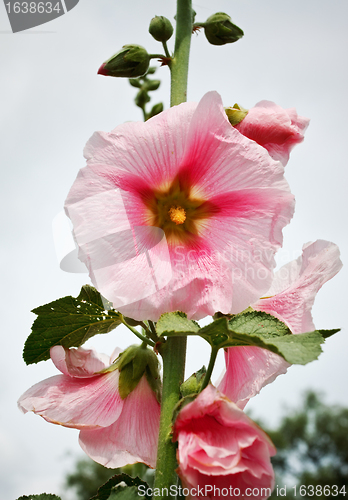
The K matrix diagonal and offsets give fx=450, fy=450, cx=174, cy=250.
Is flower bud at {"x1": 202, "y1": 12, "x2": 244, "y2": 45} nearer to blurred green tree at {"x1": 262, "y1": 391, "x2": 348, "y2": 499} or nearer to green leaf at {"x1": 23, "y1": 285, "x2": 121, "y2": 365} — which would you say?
green leaf at {"x1": 23, "y1": 285, "x2": 121, "y2": 365}

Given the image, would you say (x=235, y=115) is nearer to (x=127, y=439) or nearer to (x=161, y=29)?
(x=161, y=29)

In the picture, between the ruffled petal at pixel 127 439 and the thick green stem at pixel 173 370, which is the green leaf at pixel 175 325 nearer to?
the thick green stem at pixel 173 370

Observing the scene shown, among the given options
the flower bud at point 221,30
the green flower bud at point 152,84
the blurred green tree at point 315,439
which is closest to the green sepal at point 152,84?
the green flower bud at point 152,84

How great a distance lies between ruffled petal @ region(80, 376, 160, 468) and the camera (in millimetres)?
778

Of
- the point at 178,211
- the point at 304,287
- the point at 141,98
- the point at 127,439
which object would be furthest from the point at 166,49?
the point at 141,98

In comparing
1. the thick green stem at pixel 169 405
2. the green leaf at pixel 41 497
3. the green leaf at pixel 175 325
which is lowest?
the green leaf at pixel 41 497

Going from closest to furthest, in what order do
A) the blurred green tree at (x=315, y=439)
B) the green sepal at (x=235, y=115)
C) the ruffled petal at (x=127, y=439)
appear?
the ruffled petal at (x=127, y=439), the green sepal at (x=235, y=115), the blurred green tree at (x=315, y=439)

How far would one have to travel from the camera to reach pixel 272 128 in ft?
2.85

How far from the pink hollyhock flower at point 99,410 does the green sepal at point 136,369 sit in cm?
1

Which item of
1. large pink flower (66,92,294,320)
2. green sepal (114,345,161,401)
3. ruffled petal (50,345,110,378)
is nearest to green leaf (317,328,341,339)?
large pink flower (66,92,294,320)

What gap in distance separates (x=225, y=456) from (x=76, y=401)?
33cm

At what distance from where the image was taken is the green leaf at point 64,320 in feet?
2.78

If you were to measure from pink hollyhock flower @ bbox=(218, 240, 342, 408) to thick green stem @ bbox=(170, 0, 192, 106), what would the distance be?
39cm

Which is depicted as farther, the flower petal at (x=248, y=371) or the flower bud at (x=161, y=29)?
the flower bud at (x=161, y=29)
